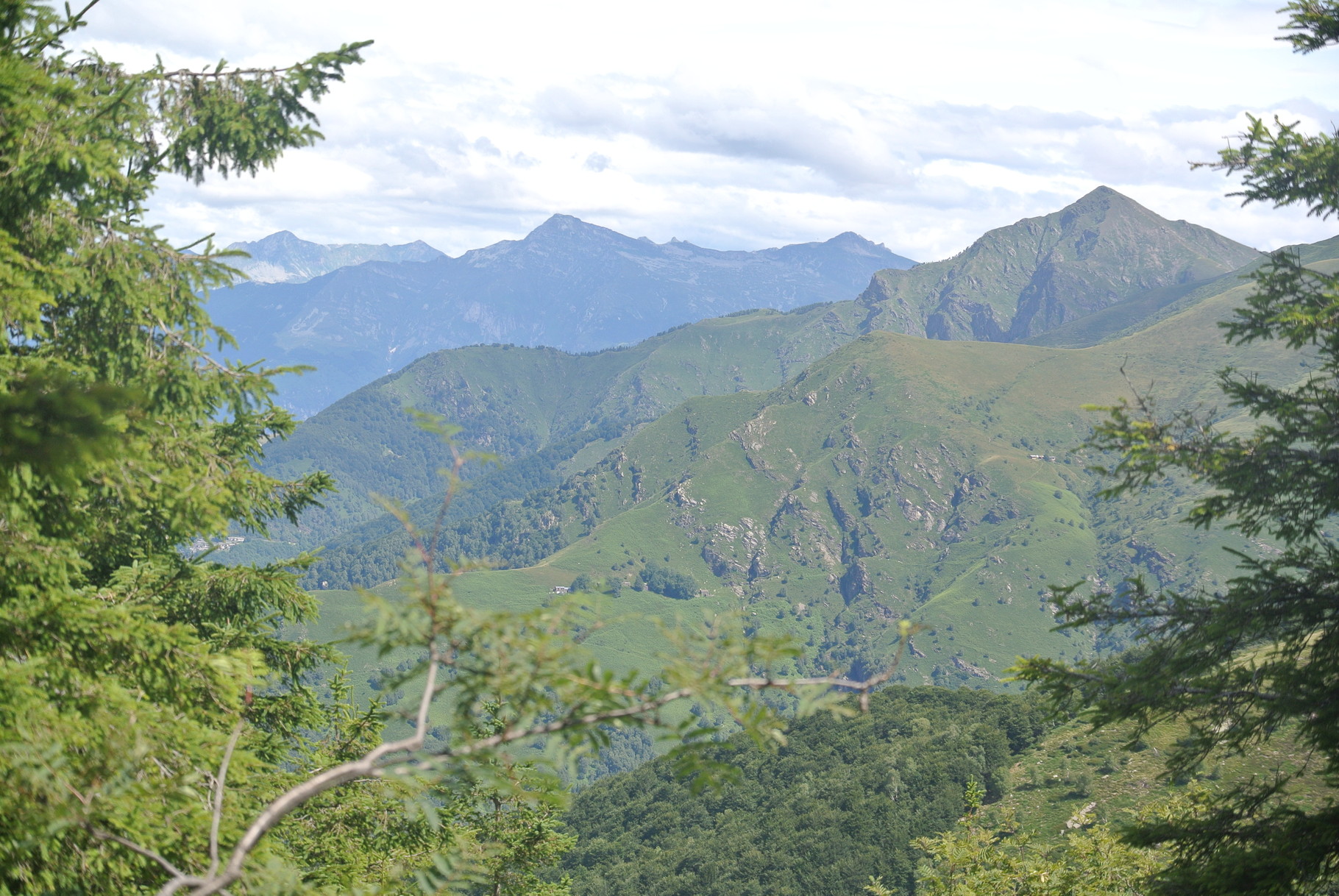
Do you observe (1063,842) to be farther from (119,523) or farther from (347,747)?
(119,523)

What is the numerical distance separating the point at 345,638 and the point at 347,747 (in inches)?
470

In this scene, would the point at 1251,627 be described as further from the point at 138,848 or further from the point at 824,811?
the point at 824,811

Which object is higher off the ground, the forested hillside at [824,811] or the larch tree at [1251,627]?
the larch tree at [1251,627]

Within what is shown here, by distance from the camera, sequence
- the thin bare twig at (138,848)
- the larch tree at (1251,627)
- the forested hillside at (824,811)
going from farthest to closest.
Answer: the forested hillside at (824,811)
the larch tree at (1251,627)
the thin bare twig at (138,848)

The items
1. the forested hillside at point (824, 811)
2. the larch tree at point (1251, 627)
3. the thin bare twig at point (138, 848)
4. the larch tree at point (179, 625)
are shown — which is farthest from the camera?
the forested hillside at point (824, 811)

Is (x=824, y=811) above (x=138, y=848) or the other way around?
the other way around

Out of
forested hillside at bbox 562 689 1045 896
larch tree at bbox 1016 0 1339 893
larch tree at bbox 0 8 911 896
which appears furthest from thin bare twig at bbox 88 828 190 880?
forested hillside at bbox 562 689 1045 896

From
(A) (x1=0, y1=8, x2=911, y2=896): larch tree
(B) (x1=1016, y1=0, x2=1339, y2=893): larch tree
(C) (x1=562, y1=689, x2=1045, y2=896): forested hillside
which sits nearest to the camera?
(A) (x1=0, y1=8, x2=911, y2=896): larch tree

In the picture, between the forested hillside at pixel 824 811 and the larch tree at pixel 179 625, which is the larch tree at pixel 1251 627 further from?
the forested hillside at pixel 824 811

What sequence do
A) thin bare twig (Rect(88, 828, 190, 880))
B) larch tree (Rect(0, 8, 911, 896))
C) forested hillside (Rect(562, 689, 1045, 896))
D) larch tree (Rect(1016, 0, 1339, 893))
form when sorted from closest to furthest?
1. thin bare twig (Rect(88, 828, 190, 880))
2. larch tree (Rect(0, 8, 911, 896))
3. larch tree (Rect(1016, 0, 1339, 893))
4. forested hillside (Rect(562, 689, 1045, 896))

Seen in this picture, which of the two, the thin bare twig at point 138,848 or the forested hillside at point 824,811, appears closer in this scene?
the thin bare twig at point 138,848

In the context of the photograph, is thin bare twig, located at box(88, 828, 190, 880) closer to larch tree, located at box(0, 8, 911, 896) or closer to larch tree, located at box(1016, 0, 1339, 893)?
larch tree, located at box(0, 8, 911, 896)

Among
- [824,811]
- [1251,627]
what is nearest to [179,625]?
[1251,627]

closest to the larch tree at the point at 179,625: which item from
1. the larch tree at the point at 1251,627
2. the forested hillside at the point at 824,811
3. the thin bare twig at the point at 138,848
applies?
the thin bare twig at the point at 138,848
